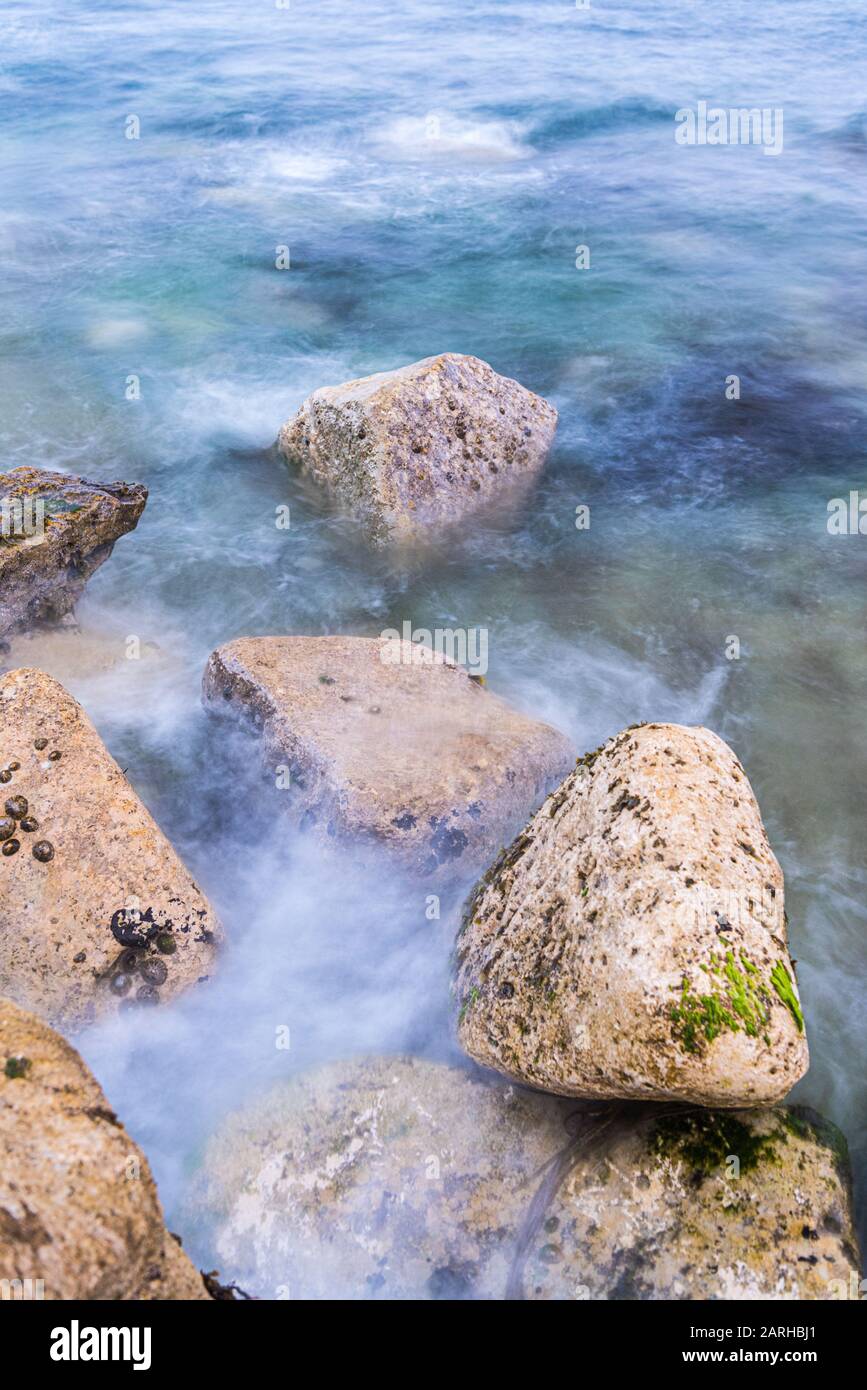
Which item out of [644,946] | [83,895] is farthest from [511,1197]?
[83,895]

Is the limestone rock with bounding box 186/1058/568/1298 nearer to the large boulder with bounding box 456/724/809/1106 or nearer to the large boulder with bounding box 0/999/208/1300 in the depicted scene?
the large boulder with bounding box 456/724/809/1106

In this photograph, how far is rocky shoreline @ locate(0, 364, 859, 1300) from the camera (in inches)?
153

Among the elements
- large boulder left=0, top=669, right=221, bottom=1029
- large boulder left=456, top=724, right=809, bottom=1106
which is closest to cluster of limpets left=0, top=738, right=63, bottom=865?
large boulder left=0, top=669, right=221, bottom=1029

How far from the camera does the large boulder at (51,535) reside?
8.02 meters

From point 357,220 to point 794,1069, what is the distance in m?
17.8

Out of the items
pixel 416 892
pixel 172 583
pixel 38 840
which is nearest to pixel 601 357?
pixel 172 583

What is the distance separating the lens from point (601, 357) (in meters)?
13.9

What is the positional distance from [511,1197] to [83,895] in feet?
9.17

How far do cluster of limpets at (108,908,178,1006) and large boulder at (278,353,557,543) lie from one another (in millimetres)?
5154

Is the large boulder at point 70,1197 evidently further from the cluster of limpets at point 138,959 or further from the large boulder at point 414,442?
the large boulder at point 414,442

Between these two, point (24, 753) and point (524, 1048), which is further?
point (24, 753)
